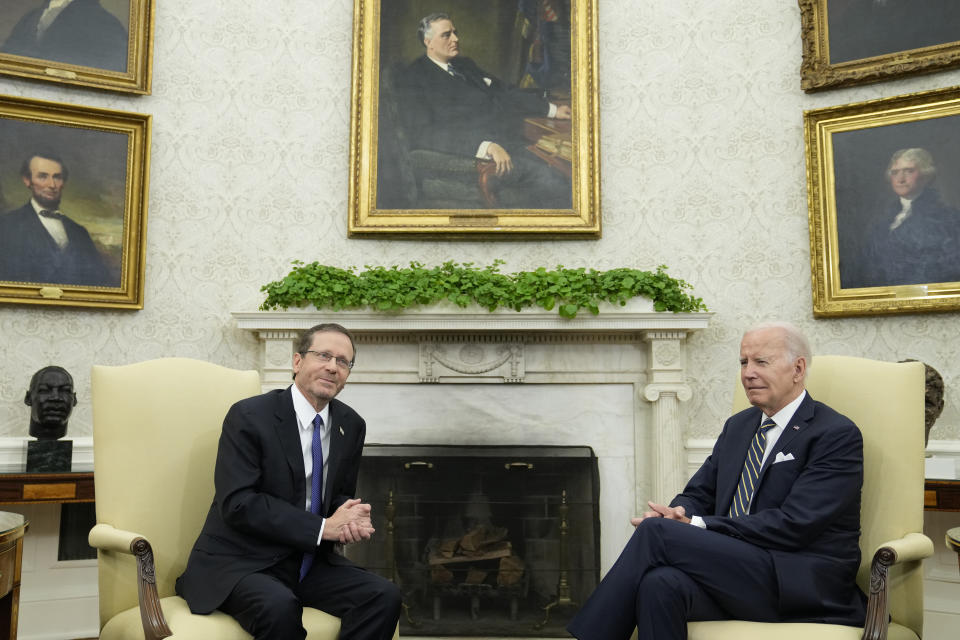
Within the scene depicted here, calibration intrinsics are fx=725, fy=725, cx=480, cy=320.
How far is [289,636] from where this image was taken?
7.56 feet

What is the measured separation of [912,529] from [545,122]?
3.38 m

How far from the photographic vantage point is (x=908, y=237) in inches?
175

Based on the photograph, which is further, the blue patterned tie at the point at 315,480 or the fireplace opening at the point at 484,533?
the fireplace opening at the point at 484,533

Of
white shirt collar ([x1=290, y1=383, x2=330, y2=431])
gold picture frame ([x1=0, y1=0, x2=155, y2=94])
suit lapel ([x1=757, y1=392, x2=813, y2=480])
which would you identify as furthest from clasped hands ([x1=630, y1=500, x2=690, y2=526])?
gold picture frame ([x1=0, y1=0, x2=155, y2=94])

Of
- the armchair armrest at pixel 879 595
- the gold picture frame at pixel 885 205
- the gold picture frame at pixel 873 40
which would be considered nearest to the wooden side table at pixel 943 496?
the gold picture frame at pixel 885 205

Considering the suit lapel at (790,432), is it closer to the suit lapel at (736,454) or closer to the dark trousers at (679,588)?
the suit lapel at (736,454)

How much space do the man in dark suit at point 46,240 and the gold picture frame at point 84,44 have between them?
1.84 ft

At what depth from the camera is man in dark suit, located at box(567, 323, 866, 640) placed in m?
2.34

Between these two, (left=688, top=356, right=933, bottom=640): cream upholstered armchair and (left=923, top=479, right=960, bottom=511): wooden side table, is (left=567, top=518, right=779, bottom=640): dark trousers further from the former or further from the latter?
(left=923, top=479, right=960, bottom=511): wooden side table

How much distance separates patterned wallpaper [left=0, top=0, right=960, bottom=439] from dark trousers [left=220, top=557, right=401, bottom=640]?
95.1 inches

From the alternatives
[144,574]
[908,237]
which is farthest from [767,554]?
[908,237]

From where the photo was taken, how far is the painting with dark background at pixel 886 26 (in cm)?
445

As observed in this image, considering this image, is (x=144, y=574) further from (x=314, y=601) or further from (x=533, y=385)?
(x=533, y=385)

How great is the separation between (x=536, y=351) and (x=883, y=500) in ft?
7.61
